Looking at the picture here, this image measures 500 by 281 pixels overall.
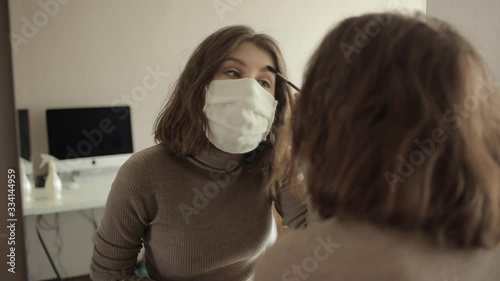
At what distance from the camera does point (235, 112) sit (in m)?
0.62

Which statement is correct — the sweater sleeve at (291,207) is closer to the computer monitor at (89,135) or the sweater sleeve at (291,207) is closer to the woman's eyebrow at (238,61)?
the woman's eyebrow at (238,61)

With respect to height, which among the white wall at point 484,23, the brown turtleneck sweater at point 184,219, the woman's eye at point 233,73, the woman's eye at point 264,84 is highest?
the white wall at point 484,23

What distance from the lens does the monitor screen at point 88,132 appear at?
106cm

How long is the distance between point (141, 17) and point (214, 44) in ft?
3.05

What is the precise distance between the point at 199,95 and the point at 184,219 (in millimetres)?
216

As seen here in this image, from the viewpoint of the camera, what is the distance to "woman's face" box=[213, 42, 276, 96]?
2.08 ft

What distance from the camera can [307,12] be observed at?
161cm

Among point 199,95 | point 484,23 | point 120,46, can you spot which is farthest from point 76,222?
point 484,23

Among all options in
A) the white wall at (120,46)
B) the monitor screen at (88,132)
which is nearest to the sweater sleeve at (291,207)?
the white wall at (120,46)

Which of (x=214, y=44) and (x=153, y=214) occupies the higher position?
(x=214, y=44)

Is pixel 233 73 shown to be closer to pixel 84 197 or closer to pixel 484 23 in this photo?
pixel 484 23

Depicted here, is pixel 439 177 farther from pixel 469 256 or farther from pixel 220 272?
pixel 220 272

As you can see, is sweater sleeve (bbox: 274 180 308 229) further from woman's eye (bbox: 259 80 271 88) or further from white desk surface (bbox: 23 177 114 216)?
white desk surface (bbox: 23 177 114 216)

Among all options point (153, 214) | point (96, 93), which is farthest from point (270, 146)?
point (96, 93)
